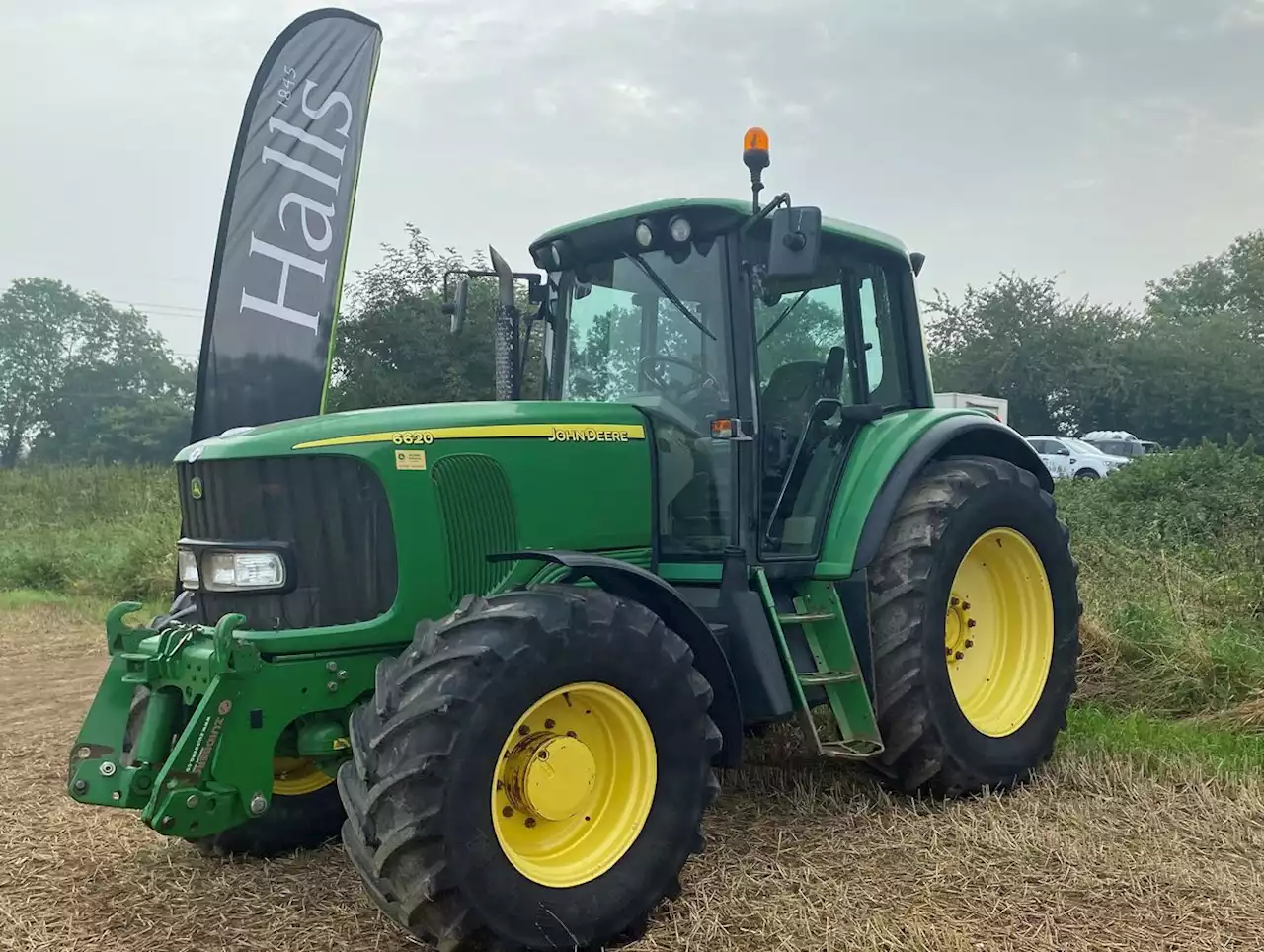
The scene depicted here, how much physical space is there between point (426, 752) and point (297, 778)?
1488mm

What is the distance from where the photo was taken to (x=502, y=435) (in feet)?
12.7

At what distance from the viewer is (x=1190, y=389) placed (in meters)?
33.0

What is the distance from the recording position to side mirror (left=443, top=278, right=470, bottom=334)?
488cm

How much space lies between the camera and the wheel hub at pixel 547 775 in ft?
10.8

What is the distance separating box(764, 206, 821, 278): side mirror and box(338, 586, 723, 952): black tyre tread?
4.62 ft

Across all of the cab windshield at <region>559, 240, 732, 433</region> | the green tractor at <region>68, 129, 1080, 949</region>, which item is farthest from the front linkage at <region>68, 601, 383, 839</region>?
the cab windshield at <region>559, 240, 732, 433</region>

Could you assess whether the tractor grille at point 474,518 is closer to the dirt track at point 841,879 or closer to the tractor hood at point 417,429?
the tractor hood at point 417,429

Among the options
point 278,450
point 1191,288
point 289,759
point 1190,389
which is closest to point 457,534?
point 278,450

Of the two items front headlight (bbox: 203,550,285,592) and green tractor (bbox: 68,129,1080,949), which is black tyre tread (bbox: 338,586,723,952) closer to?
green tractor (bbox: 68,129,1080,949)

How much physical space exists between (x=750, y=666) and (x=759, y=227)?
65.8 inches

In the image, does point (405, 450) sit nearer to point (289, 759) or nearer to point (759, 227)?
point (289, 759)

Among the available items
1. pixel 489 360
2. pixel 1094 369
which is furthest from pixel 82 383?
pixel 489 360

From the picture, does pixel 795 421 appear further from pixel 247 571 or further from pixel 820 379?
pixel 247 571

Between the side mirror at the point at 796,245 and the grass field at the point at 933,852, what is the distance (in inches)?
80.1
